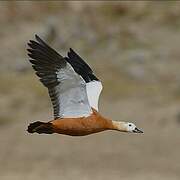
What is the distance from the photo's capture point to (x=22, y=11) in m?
23.8

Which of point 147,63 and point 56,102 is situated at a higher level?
point 147,63

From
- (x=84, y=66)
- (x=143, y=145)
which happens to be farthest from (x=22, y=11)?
(x=84, y=66)

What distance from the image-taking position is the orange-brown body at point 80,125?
852 cm

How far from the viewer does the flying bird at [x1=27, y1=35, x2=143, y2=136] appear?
338 inches

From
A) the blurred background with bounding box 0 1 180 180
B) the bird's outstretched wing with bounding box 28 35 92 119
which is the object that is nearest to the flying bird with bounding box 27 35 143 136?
the bird's outstretched wing with bounding box 28 35 92 119

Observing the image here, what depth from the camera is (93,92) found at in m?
9.20

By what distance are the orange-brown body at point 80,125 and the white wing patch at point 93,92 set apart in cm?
35

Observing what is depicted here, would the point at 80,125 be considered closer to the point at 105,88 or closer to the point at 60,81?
the point at 60,81

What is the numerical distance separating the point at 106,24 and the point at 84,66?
525 inches

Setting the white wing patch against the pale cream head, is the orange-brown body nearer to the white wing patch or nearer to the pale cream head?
the pale cream head

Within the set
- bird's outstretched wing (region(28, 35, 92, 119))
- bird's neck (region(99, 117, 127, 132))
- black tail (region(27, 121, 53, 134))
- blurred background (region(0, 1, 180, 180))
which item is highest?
blurred background (region(0, 1, 180, 180))

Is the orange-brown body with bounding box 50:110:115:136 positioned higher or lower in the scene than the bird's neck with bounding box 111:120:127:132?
lower

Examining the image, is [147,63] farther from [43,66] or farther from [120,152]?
[43,66]

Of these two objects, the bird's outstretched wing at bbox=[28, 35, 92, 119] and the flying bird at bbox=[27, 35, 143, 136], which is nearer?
the flying bird at bbox=[27, 35, 143, 136]
